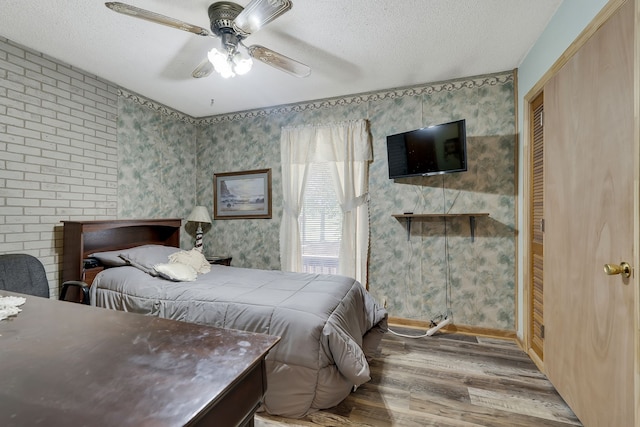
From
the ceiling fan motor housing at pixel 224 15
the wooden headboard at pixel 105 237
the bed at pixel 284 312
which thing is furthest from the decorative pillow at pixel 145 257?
the ceiling fan motor housing at pixel 224 15

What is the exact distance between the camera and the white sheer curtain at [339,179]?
331cm

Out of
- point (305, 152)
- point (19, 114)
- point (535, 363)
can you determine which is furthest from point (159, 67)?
point (535, 363)

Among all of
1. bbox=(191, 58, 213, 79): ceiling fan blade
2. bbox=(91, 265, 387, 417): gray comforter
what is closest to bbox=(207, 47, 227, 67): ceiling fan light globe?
bbox=(191, 58, 213, 79): ceiling fan blade

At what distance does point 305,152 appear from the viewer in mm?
3566

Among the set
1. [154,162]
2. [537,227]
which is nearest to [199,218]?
[154,162]

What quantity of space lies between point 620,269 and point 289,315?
5.33 ft

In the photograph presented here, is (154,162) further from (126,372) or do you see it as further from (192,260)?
(126,372)

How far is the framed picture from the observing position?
3.81 m

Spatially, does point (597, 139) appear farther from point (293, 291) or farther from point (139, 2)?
point (139, 2)

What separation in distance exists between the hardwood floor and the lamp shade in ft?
8.61

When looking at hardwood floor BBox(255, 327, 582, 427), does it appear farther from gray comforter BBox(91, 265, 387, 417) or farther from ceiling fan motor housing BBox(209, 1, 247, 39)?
ceiling fan motor housing BBox(209, 1, 247, 39)

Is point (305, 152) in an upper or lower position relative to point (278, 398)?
upper

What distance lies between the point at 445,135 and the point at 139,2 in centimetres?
262

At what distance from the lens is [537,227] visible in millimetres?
2391
